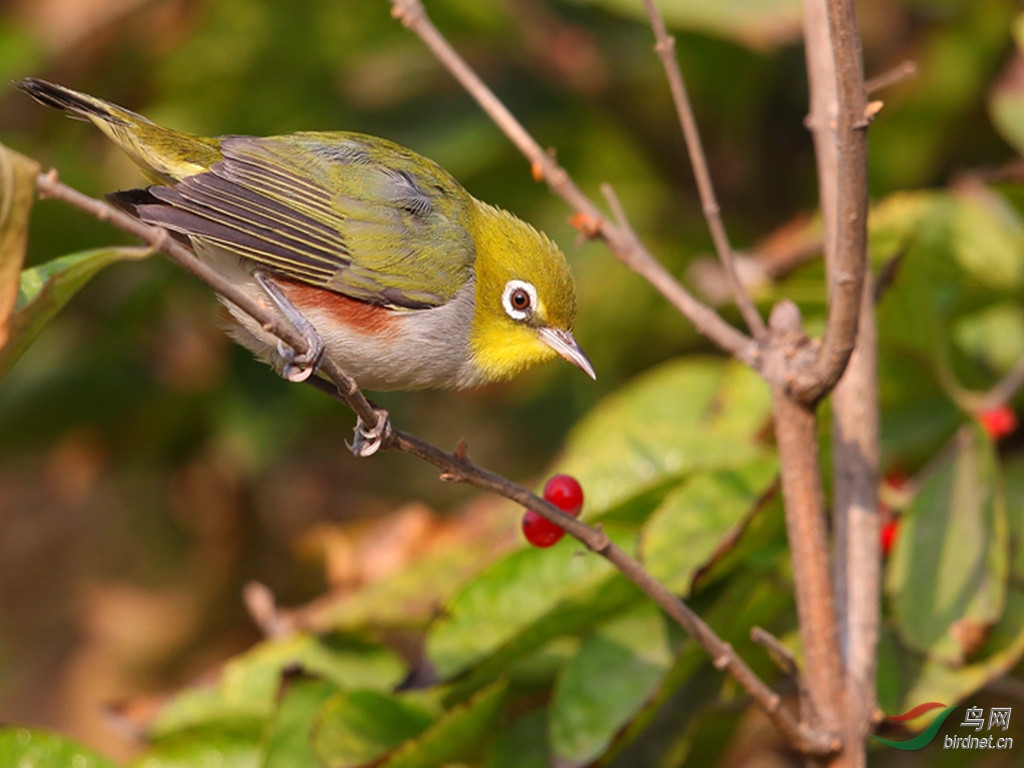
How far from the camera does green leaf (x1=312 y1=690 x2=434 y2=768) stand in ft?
9.05

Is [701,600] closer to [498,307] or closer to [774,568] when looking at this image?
[774,568]

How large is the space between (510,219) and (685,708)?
1.44m

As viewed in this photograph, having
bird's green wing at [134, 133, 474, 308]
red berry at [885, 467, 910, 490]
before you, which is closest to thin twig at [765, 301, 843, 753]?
bird's green wing at [134, 133, 474, 308]

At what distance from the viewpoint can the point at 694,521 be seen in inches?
118

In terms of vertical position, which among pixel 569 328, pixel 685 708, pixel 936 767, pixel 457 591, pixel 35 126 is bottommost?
pixel 936 767

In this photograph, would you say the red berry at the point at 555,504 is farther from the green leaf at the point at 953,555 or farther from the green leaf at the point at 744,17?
the green leaf at the point at 744,17

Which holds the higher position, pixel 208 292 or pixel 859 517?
pixel 208 292

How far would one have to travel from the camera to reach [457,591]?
3.00 metres

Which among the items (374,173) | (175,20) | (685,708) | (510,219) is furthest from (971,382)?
(175,20)

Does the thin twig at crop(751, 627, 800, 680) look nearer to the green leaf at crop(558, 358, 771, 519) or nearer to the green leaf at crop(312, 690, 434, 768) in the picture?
the green leaf at crop(558, 358, 771, 519)

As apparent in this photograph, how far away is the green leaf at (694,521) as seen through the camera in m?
2.89

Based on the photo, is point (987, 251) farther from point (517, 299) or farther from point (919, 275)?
point (517, 299)

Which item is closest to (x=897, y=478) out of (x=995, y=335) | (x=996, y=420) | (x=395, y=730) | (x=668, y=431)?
(x=996, y=420)

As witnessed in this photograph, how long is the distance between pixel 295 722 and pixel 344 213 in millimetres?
1322
